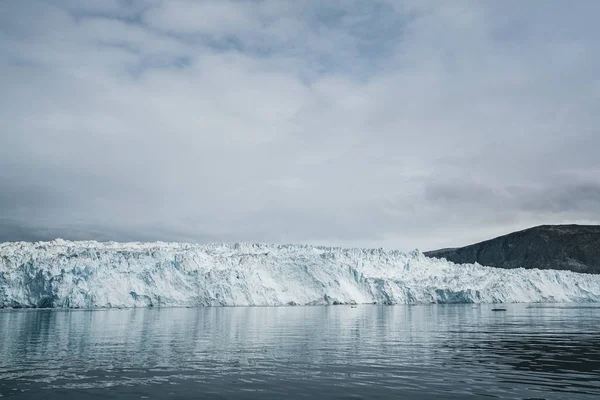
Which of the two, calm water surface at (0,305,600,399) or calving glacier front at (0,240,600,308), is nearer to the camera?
calm water surface at (0,305,600,399)

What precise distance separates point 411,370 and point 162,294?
254 ft

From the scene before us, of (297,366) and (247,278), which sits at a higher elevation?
(247,278)

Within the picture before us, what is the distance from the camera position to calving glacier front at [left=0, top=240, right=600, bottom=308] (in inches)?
3329

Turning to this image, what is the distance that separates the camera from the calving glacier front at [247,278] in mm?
84562

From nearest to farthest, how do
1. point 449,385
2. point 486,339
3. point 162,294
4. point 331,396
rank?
point 331,396 → point 449,385 → point 486,339 → point 162,294

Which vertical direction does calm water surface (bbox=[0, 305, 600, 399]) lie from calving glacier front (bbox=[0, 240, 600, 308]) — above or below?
below

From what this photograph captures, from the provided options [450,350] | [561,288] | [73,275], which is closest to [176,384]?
[450,350]

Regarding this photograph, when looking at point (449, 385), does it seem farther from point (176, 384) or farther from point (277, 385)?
point (176, 384)

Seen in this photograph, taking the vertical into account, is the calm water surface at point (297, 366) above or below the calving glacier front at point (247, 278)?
below

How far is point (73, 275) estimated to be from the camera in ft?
275

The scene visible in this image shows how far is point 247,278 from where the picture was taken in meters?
98.2

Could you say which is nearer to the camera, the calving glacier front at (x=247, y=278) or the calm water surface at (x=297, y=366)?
the calm water surface at (x=297, y=366)

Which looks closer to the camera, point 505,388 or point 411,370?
point 505,388

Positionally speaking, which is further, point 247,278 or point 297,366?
point 247,278
